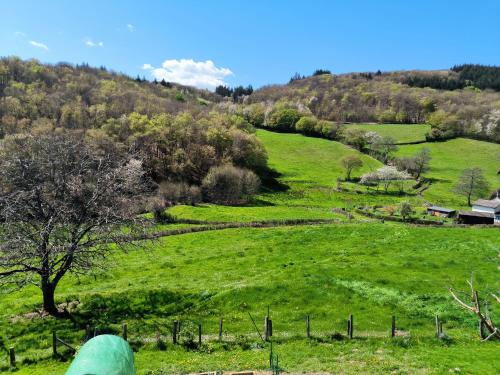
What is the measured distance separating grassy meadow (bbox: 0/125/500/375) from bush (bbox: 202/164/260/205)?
2932 cm

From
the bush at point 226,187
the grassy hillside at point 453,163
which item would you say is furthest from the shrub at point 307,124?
the bush at point 226,187

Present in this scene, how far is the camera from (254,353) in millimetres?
20281

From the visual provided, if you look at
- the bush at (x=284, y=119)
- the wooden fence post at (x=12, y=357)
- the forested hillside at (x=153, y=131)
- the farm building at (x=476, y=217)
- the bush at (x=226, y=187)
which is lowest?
the wooden fence post at (x=12, y=357)

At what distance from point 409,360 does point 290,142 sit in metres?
126

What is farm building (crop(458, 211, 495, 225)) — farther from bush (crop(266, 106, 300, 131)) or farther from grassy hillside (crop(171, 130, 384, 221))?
bush (crop(266, 106, 300, 131))

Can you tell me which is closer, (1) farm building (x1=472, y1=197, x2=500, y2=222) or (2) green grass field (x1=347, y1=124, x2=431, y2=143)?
(1) farm building (x1=472, y1=197, x2=500, y2=222)

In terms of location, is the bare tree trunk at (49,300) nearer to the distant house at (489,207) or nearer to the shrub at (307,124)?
the distant house at (489,207)

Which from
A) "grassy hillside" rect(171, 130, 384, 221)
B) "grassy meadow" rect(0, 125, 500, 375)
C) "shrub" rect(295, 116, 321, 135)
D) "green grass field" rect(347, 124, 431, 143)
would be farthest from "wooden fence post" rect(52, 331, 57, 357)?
"green grass field" rect(347, 124, 431, 143)

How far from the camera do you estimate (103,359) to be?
10852mm

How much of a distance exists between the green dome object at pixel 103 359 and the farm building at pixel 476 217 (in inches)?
2925

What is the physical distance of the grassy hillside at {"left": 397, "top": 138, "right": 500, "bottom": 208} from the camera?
308ft

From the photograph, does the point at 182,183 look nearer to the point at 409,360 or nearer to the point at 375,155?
the point at 409,360

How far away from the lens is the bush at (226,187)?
80875 millimetres

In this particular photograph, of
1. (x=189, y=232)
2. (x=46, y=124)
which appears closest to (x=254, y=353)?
(x=189, y=232)
